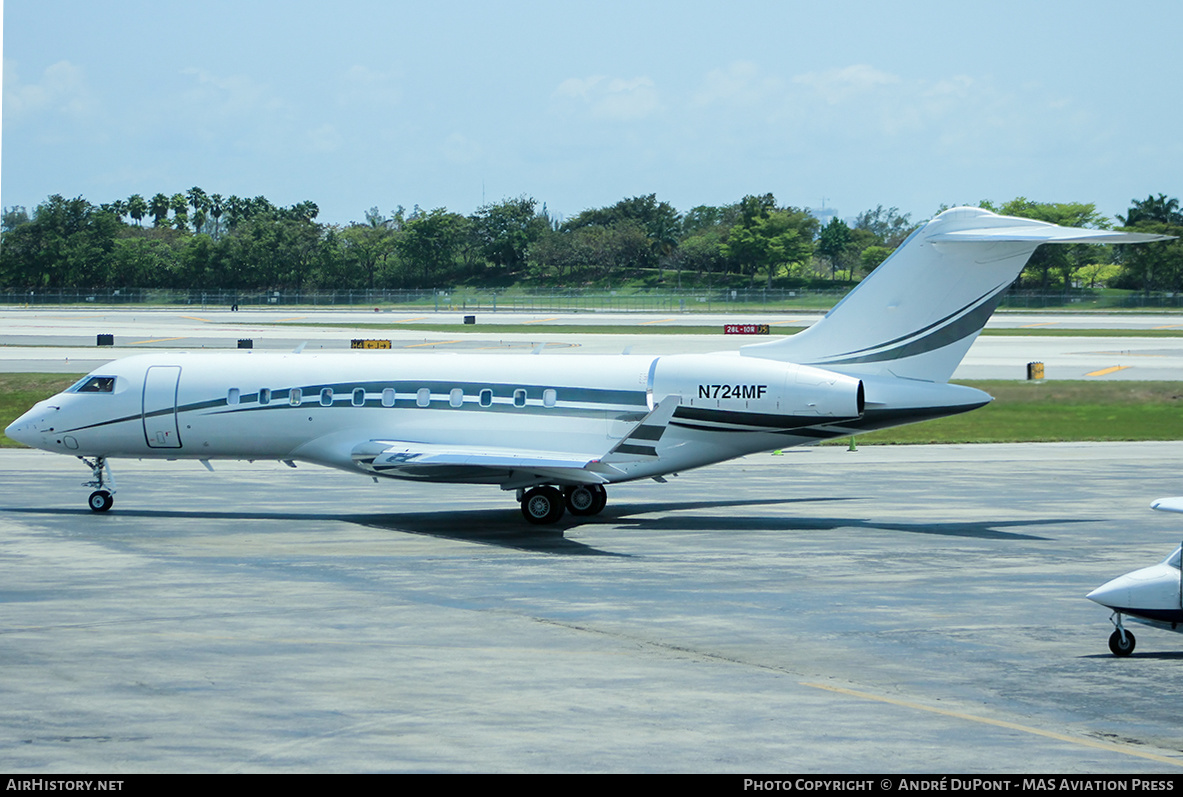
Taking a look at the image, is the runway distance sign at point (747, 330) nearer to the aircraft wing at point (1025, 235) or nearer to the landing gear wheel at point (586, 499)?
the landing gear wheel at point (586, 499)

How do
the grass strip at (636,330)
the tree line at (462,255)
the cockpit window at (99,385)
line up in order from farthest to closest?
the tree line at (462,255), the grass strip at (636,330), the cockpit window at (99,385)

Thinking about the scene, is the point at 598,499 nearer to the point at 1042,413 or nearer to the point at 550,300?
the point at 1042,413

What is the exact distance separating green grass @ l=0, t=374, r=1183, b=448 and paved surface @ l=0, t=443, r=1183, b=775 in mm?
12630

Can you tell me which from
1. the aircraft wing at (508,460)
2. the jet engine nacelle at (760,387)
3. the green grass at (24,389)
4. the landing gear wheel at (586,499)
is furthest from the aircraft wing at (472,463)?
the green grass at (24,389)

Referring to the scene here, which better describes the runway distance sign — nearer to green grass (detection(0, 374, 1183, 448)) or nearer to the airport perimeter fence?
green grass (detection(0, 374, 1183, 448))

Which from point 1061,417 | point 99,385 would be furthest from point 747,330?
point 99,385

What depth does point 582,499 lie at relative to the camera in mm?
26375

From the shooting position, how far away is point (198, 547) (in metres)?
22.6

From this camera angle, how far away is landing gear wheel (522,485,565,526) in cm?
2491

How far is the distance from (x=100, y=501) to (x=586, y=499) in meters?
10.0

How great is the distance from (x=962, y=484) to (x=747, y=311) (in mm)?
104340

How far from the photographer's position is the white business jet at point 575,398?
81.6ft

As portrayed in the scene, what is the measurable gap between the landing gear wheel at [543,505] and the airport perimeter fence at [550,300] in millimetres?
109037

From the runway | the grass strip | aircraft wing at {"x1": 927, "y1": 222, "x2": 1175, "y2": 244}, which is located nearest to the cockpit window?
the runway
